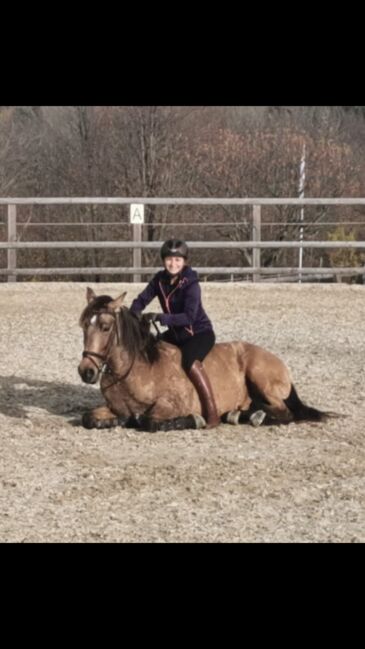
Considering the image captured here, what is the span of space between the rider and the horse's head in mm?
380

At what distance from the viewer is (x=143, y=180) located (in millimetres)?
23828

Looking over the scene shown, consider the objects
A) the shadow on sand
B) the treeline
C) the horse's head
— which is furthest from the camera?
the treeline

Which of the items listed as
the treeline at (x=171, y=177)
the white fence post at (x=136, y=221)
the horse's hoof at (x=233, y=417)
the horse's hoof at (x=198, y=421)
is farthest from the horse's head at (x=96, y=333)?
the treeline at (x=171, y=177)

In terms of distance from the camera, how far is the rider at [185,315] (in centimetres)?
793

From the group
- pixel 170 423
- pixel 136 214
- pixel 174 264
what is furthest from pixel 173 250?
pixel 136 214

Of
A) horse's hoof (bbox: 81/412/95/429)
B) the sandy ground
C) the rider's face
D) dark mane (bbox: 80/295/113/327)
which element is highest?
the rider's face

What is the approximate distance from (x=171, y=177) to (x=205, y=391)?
1617cm

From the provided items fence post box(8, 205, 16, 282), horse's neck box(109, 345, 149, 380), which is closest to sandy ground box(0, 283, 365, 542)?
horse's neck box(109, 345, 149, 380)

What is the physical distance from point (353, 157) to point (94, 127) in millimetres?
5580

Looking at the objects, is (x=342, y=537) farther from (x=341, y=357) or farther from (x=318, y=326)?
(x=318, y=326)

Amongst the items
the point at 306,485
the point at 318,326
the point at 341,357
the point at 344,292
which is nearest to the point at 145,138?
the point at 344,292

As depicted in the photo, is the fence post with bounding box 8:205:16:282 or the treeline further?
the treeline

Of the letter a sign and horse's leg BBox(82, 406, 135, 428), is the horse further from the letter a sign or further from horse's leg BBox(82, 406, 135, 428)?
the letter a sign

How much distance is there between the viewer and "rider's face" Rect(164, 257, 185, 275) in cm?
795
